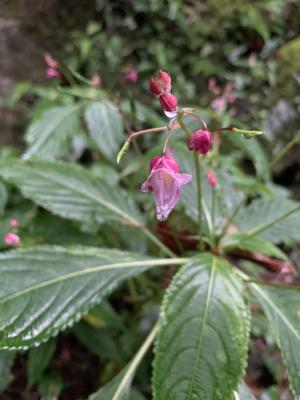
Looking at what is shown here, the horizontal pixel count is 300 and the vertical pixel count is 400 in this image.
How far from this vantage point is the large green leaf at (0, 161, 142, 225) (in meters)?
1.25

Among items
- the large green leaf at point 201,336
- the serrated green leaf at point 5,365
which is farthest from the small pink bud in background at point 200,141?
the serrated green leaf at point 5,365

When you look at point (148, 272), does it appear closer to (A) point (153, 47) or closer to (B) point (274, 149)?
(B) point (274, 149)

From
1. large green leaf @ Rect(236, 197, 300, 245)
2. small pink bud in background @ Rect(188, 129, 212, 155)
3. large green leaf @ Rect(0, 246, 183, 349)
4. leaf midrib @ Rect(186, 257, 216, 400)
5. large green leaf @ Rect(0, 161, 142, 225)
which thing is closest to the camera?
small pink bud in background @ Rect(188, 129, 212, 155)

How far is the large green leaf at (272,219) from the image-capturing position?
4.49ft

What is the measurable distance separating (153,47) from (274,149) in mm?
961

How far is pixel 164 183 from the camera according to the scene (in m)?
0.72

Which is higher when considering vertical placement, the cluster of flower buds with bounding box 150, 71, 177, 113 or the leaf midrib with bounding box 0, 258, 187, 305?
the cluster of flower buds with bounding box 150, 71, 177, 113

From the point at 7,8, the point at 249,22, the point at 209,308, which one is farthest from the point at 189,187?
the point at 7,8

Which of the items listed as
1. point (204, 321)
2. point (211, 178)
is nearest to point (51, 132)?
point (211, 178)

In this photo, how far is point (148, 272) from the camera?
6.29 ft

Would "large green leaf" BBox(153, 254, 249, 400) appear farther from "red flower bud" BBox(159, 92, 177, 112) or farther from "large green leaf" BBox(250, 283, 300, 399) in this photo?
"red flower bud" BBox(159, 92, 177, 112)

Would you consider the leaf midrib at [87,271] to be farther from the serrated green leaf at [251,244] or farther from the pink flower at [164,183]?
the pink flower at [164,183]

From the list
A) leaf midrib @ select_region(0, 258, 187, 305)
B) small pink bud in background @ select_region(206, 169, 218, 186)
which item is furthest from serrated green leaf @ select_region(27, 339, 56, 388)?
small pink bud in background @ select_region(206, 169, 218, 186)

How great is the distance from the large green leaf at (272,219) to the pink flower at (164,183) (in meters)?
0.70
